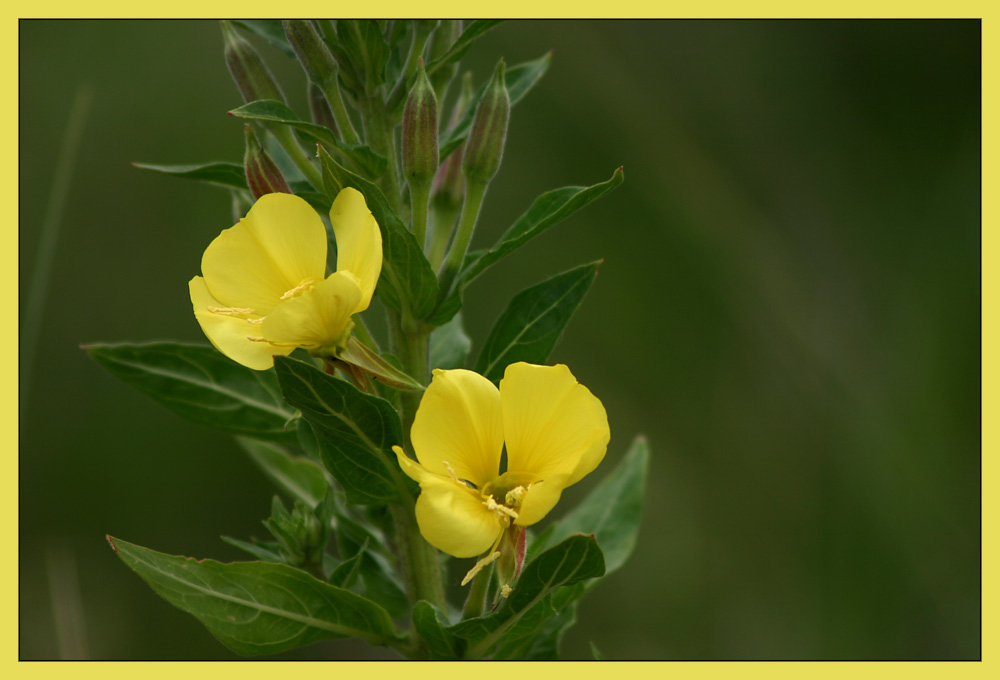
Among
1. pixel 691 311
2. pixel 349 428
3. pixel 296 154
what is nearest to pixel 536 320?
pixel 349 428

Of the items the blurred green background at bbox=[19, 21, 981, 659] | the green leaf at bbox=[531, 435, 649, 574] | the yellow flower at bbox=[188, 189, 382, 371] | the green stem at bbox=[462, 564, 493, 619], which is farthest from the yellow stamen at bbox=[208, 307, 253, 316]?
the blurred green background at bbox=[19, 21, 981, 659]

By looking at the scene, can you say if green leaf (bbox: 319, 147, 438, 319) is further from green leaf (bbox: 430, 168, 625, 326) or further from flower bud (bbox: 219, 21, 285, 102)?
flower bud (bbox: 219, 21, 285, 102)

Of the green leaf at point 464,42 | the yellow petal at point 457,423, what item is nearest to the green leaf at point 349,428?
the yellow petal at point 457,423

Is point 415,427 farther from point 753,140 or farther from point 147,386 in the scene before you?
point 753,140

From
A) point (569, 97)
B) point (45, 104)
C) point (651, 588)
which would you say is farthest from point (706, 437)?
point (45, 104)

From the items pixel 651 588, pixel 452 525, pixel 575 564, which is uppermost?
pixel 452 525

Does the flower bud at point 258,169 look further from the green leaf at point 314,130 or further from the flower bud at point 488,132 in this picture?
the flower bud at point 488,132
